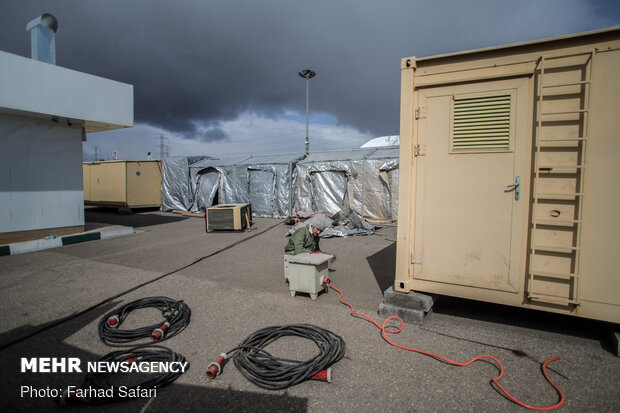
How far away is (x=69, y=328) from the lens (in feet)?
13.4

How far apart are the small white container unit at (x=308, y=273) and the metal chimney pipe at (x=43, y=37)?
32.8 feet

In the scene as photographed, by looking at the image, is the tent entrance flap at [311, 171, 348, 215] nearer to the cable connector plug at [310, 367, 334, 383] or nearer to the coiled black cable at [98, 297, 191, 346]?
the coiled black cable at [98, 297, 191, 346]

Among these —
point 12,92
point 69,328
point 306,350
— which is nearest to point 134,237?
point 12,92

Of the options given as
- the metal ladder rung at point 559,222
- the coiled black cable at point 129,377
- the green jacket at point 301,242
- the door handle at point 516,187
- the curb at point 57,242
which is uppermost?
the door handle at point 516,187

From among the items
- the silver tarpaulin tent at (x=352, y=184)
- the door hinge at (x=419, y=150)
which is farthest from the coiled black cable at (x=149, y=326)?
the silver tarpaulin tent at (x=352, y=184)

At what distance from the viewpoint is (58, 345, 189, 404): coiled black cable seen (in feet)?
9.07

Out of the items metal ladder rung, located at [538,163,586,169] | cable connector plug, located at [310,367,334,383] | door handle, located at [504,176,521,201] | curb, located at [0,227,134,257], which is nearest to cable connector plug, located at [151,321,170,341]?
cable connector plug, located at [310,367,334,383]

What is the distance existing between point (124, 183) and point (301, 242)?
15930 mm

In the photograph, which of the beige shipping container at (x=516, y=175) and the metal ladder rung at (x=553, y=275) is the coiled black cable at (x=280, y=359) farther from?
the metal ladder rung at (x=553, y=275)

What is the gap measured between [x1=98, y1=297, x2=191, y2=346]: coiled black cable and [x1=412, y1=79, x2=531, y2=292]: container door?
3.13m

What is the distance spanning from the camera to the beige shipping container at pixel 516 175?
3402 millimetres

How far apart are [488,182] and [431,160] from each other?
2.32 ft

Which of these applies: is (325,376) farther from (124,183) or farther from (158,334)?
(124,183)

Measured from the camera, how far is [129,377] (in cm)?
309
